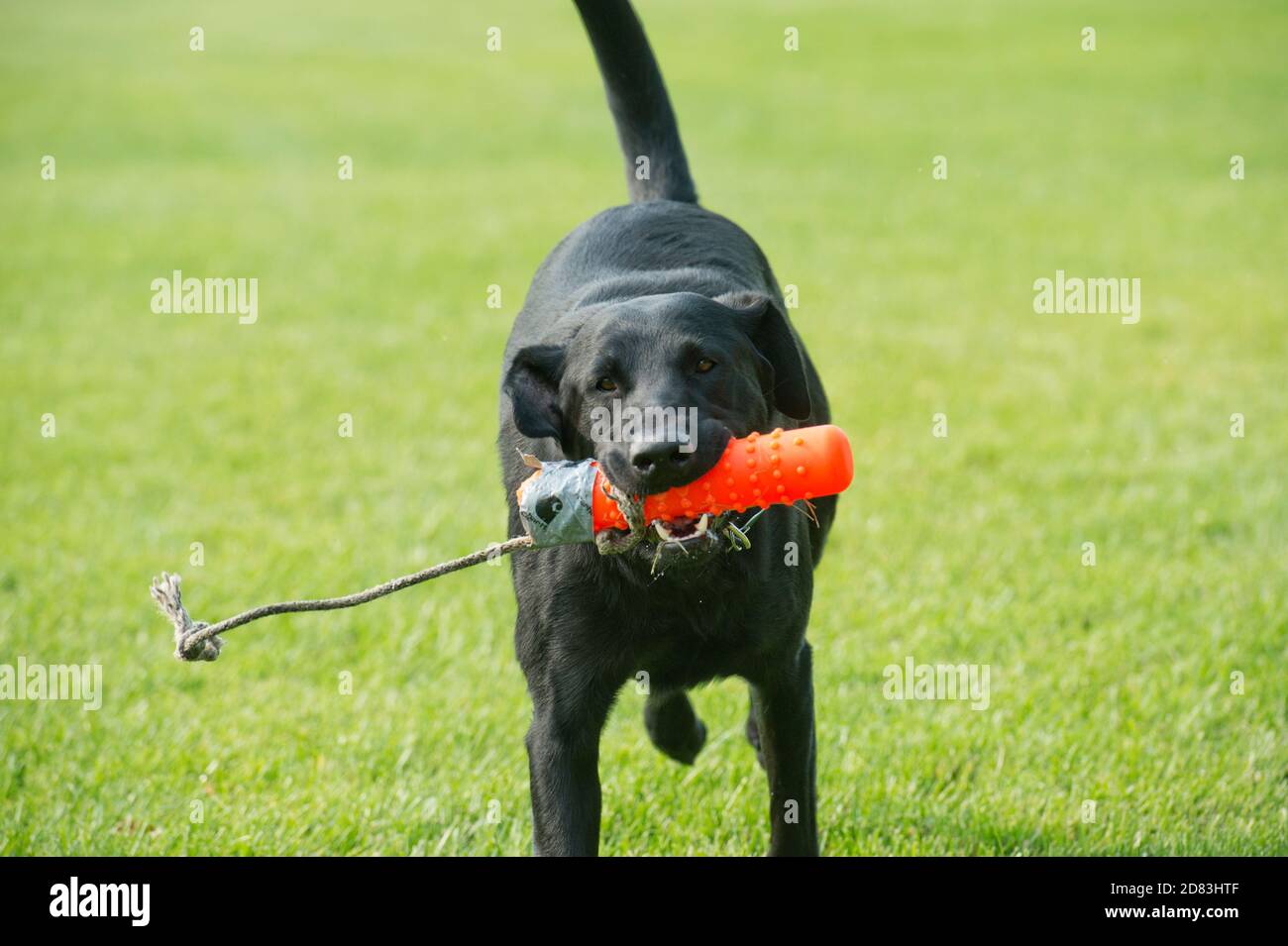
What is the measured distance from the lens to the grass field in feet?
14.5

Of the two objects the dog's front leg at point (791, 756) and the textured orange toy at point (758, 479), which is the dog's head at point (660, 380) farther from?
the dog's front leg at point (791, 756)

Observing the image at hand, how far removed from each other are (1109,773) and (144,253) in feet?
32.9

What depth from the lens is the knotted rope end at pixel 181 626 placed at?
10.9 ft

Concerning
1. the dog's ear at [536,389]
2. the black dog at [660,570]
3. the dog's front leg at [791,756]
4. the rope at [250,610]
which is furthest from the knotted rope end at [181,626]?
the dog's front leg at [791,756]

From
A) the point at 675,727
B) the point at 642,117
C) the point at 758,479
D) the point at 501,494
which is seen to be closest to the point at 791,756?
the point at 675,727

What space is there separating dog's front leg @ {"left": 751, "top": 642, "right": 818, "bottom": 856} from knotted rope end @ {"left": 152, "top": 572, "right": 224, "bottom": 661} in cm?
135

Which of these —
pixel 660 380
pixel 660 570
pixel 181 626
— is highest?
pixel 660 380

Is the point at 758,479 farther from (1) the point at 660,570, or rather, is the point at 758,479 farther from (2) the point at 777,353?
(2) the point at 777,353

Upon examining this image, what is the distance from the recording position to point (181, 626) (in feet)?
11.0

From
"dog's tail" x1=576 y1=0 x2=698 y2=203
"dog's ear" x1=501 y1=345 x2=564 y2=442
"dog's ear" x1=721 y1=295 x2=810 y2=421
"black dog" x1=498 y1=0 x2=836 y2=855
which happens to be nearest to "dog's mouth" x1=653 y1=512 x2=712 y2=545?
"black dog" x1=498 y1=0 x2=836 y2=855

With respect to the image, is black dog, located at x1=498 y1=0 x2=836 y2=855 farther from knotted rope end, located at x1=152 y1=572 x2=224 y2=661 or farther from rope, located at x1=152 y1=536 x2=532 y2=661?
knotted rope end, located at x1=152 y1=572 x2=224 y2=661

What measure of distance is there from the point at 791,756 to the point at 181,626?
Result: 1.56 m
